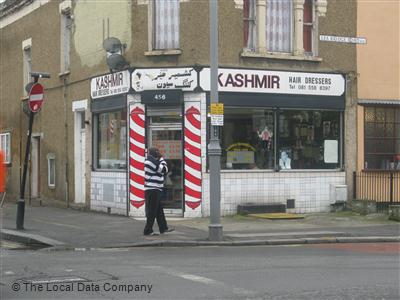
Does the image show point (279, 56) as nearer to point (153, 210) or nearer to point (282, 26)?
point (282, 26)

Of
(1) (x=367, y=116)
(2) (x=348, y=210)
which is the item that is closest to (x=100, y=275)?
(2) (x=348, y=210)

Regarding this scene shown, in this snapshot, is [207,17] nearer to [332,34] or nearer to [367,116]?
[332,34]

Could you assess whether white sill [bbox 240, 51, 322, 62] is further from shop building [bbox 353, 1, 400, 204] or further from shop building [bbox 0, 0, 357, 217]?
shop building [bbox 353, 1, 400, 204]

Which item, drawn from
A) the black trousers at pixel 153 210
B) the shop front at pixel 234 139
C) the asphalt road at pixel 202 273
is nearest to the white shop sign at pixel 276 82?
the shop front at pixel 234 139

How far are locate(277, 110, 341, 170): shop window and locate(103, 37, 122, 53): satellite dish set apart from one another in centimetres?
506

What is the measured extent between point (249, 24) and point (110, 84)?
14.5 ft

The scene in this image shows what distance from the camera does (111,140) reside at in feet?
61.7

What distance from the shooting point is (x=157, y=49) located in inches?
685

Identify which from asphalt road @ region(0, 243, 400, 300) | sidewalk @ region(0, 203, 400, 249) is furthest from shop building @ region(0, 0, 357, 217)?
asphalt road @ region(0, 243, 400, 300)

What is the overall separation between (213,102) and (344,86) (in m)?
7.11

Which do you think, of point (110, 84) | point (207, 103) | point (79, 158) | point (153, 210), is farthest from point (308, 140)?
point (79, 158)

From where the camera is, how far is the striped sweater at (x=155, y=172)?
44.6 feet

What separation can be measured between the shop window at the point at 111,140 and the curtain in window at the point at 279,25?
15.8 feet

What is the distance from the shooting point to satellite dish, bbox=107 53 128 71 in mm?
17281
